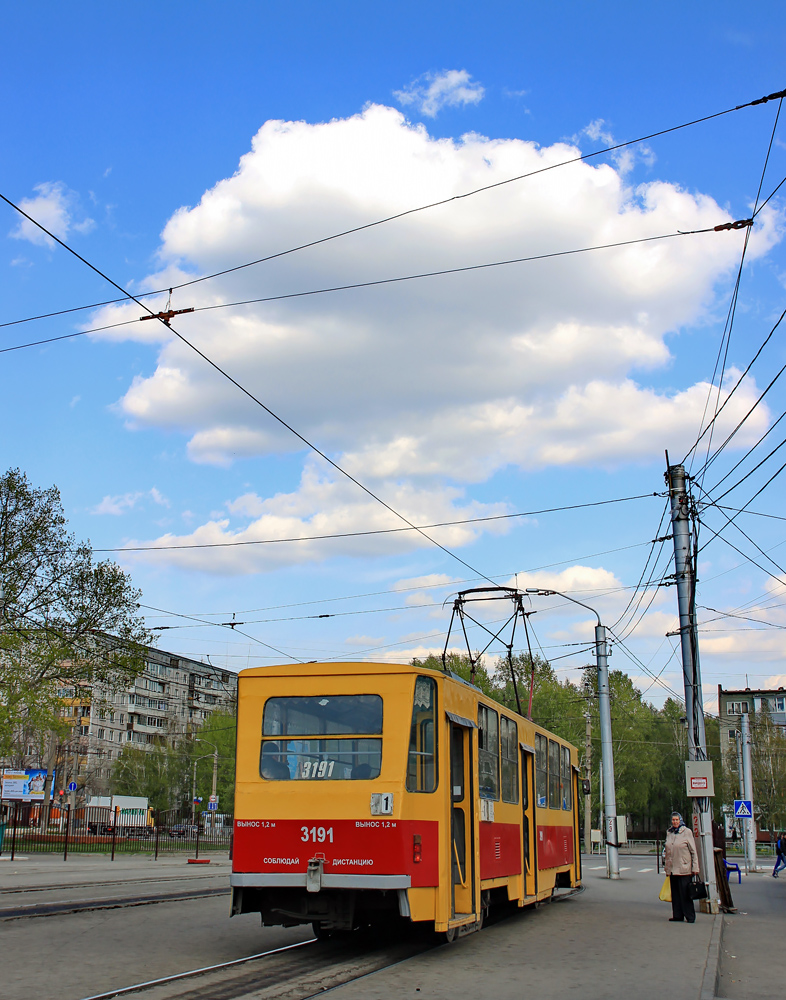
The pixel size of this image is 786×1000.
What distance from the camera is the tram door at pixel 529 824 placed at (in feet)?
51.8

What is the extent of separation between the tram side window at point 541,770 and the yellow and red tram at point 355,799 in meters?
4.96

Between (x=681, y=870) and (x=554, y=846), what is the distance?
10.9ft

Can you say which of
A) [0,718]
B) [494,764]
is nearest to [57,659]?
[0,718]

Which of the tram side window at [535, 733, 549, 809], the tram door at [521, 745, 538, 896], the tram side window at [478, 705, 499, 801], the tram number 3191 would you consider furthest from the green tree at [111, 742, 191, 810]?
the tram number 3191

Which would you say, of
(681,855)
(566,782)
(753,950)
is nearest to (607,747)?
(566,782)

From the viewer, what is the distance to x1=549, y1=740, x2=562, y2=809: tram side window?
18625 millimetres

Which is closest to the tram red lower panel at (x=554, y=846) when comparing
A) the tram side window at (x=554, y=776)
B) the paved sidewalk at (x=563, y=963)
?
the tram side window at (x=554, y=776)

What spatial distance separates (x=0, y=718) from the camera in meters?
34.1

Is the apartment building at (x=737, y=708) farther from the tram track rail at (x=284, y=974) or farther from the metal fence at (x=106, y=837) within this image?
the tram track rail at (x=284, y=974)

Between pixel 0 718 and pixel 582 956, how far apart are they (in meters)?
27.3

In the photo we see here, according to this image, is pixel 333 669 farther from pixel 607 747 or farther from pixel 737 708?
pixel 737 708

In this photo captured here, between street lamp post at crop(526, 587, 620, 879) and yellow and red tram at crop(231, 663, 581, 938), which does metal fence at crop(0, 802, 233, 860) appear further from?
yellow and red tram at crop(231, 663, 581, 938)

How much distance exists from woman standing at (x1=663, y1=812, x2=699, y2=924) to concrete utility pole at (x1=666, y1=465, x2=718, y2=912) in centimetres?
178

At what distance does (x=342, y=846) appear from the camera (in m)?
10.3
